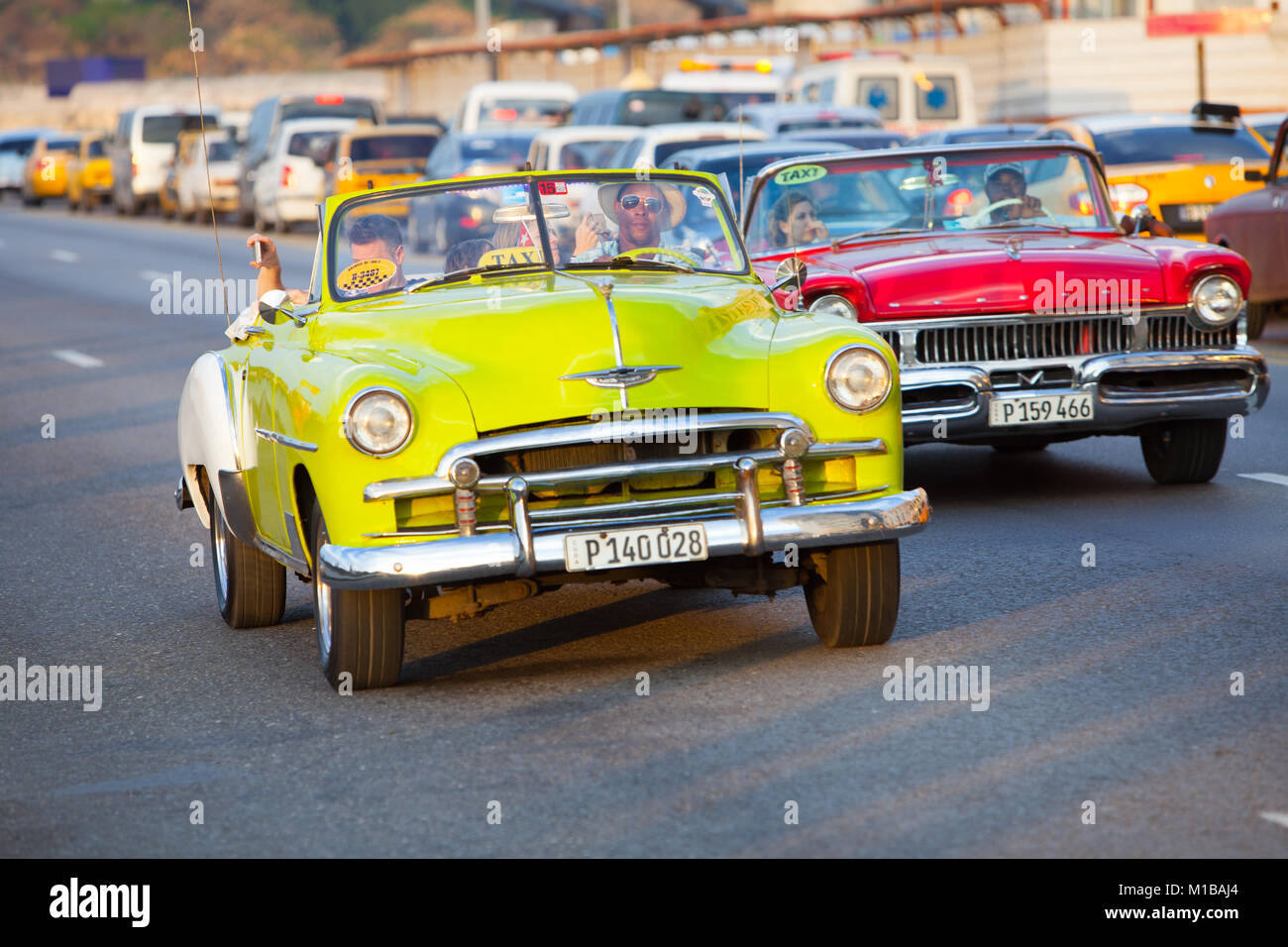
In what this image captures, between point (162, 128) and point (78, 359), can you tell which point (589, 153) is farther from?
point (162, 128)

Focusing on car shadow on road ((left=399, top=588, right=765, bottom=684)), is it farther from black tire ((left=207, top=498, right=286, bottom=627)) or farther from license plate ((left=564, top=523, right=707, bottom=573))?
license plate ((left=564, top=523, right=707, bottom=573))

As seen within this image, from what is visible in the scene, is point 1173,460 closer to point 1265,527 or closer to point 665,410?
point 1265,527

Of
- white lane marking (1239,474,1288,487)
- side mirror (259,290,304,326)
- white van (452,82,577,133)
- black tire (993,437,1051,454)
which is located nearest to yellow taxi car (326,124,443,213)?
white van (452,82,577,133)

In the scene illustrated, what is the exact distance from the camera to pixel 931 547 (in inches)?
337

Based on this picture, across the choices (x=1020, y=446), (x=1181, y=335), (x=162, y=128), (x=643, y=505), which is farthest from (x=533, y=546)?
(x=162, y=128)

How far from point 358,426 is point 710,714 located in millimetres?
1321

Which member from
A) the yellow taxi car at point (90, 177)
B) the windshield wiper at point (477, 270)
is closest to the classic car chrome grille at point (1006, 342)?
the windshield wiper at point (477, 270)

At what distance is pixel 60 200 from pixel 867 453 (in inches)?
2018

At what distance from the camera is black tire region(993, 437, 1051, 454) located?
11219mm

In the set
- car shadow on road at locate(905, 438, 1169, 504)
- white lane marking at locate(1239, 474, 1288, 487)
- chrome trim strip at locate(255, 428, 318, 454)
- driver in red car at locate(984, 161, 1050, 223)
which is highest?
driver in red car at locate(984, 161, 1050, 223)

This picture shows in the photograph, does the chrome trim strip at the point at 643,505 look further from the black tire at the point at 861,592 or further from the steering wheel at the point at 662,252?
the steering wheel at the point at 662,252

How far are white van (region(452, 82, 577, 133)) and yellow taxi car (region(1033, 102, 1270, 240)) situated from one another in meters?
13.5

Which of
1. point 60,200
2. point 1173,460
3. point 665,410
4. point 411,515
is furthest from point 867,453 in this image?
point 60,200
